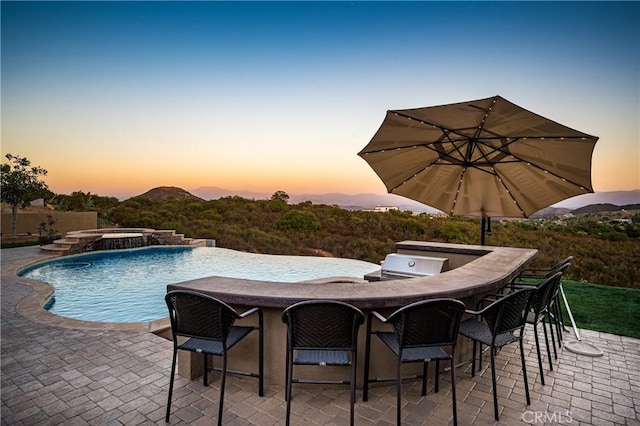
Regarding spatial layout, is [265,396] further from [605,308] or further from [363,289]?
[605,308]

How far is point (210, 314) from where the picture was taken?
2301 mm

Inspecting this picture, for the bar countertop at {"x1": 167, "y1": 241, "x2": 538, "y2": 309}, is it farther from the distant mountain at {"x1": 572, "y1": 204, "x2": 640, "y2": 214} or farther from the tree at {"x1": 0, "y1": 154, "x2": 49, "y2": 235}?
the tree at {"x1": 0, "y1": 154, "x2": 49, "y2": 235}

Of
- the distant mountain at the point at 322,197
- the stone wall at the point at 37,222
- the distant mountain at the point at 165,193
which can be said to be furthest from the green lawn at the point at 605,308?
the distant mountain at the point at 165,193

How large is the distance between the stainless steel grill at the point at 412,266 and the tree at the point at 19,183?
61.0ft

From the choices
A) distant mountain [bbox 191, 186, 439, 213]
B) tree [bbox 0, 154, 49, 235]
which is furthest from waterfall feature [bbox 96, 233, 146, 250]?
distant mountain [bbox 191, 186, 439, 213]

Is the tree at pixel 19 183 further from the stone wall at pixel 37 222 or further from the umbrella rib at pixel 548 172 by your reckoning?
the umbrella rib at pixel 548 172

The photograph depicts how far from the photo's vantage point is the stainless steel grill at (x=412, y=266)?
16.2ft

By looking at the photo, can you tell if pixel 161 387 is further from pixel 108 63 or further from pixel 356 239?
pixel 356 239

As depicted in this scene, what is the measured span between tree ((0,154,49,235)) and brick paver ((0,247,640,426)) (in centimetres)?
1586

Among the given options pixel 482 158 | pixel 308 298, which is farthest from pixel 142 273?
pixel 482 158

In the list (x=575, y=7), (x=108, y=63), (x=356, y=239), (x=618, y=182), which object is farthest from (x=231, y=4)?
(x=618, y=182)

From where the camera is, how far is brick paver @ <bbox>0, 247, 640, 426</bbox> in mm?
2406

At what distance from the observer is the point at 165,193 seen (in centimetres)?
2544

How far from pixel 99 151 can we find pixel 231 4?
30.9 ft
